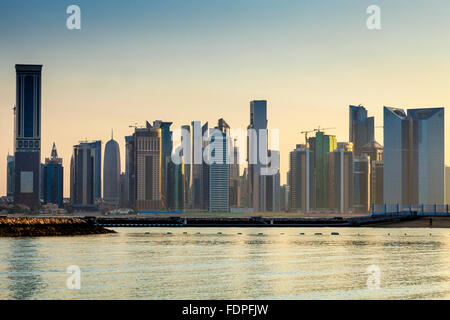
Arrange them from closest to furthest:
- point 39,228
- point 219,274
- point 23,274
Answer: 1. point 23,274
2. point 219,274
3. point 39,228

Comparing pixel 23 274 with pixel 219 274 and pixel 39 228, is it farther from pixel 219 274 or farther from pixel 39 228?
pixel 39 228

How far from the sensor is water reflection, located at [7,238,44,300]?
4319cm

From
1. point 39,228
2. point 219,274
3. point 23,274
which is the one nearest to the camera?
point 23,274

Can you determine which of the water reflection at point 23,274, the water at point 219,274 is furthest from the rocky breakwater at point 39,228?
the water reflection at point 23,274

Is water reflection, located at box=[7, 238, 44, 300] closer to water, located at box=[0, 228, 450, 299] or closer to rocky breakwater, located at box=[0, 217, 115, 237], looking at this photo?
water, located at box=[0, 228, 450, 299]

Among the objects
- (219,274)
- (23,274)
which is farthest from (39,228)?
(219,274)

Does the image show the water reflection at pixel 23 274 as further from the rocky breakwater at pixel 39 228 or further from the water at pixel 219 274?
the rocky breakwater at pixel 39 228

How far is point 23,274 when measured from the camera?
54125 millimetres

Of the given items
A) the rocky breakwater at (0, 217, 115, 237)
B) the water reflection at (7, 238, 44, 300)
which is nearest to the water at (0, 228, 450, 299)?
the water reflection at (7, 238, 44, 300)

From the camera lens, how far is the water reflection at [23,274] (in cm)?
4319
